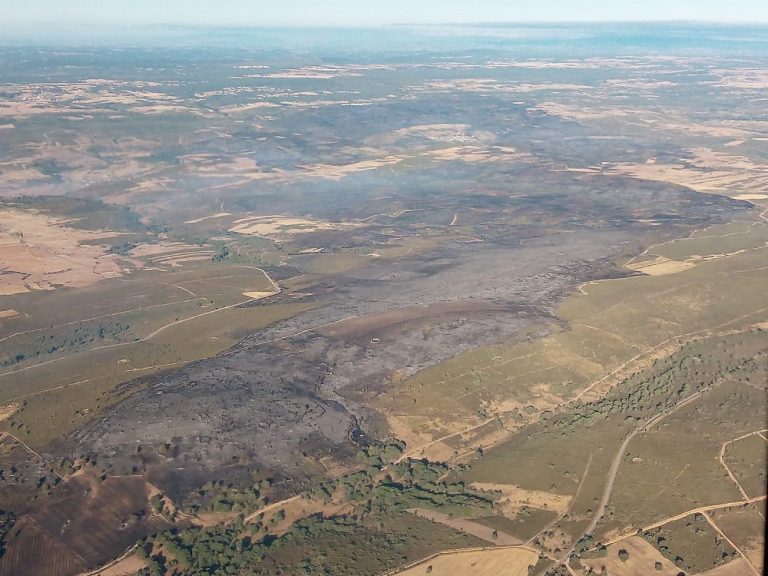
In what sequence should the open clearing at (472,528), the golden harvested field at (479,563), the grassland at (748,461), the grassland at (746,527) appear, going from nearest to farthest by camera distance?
1. the golden harvested field at (479,563)
2. the grassland at (746,527)
3. the open clearing at (472,528)
4. the grassland at (748,461)

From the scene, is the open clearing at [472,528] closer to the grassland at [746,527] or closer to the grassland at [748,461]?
the grassland at [746,527]

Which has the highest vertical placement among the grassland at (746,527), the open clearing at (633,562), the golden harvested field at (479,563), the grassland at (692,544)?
the grassland at (746,527)

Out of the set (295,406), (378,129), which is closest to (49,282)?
(295,406)

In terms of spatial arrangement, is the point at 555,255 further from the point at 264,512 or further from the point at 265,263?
the point at 264,512

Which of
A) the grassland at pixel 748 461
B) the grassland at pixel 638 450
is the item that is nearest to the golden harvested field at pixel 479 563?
the grassland at pixel 638 450

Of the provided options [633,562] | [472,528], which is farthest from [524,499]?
[633,562]

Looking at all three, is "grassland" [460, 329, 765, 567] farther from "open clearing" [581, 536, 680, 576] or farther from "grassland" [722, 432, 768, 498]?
"open clearing" [581, 536, 680, 576]

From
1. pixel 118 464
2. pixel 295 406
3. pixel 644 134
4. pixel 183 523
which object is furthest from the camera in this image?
pixel 644 134

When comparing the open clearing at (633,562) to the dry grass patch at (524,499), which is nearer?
the open clearing at (633,562)
